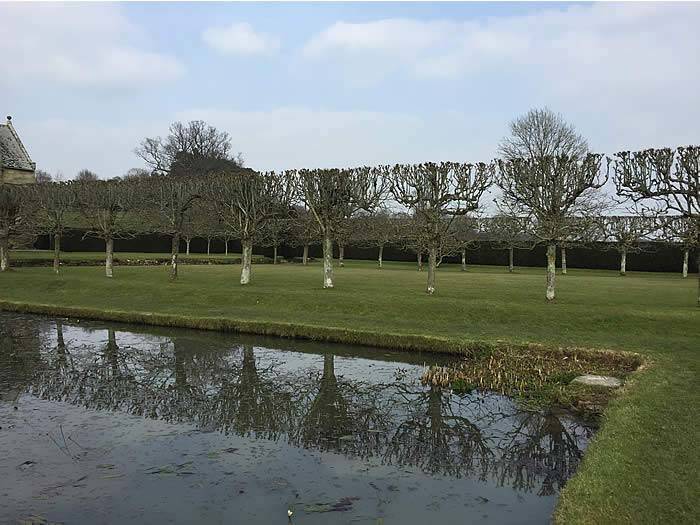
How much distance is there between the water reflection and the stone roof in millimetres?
42022

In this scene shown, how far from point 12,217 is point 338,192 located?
64.5 ft

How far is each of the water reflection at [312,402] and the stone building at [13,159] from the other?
137 feet

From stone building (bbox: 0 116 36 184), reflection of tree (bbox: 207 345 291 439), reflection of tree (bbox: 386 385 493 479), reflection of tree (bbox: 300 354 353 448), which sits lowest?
reflection of tree (bbox: 207 345 291 439)

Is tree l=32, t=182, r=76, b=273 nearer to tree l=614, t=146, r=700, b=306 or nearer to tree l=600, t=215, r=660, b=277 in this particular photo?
tree l=614, t=146, r=700, b=306

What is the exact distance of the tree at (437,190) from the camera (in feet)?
71.9

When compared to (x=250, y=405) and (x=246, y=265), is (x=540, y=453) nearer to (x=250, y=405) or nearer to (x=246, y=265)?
(x=250, y=405)

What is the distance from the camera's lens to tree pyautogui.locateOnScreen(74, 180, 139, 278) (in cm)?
2836

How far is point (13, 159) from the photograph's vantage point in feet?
165

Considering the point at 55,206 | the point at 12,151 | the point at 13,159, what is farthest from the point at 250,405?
the point at 12,151

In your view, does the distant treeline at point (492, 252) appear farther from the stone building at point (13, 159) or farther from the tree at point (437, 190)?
the tree at point (437, 190)

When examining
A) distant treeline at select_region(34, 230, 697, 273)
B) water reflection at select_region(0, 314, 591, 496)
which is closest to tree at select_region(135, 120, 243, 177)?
distant treeline at select_region(34, 230, 697, 273)

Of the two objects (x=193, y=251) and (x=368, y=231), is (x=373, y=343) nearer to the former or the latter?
(x=368, y=231)

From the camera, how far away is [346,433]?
844 cm

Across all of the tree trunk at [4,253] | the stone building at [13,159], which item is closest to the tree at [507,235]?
the tree trunk at [4,253]
